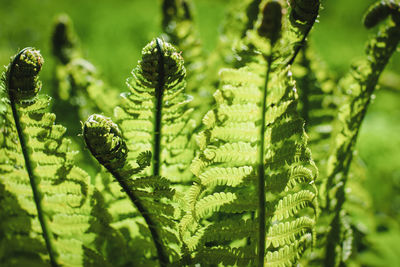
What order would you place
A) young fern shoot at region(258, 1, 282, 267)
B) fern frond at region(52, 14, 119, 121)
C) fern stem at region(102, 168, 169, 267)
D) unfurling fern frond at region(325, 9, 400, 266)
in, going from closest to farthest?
1. young fern shoot at region(258, 1, 282, 267)
2. fern stem at region(102, 168, 169, 267)
3. unfurling fern frond at region(325, 9, 400, 266)
4. fern frond at region(52, 14, 119, 121)

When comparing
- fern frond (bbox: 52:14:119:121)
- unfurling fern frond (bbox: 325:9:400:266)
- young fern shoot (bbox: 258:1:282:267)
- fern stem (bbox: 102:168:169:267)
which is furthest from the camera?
fern frond (bbox: 52:14:119:121)

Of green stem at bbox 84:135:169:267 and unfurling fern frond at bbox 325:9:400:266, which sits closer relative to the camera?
green stem at bbox 84:135:169:267

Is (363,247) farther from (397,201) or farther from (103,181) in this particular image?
(103,181)

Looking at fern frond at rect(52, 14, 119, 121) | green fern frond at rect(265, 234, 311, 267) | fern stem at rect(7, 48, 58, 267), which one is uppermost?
fern frond at rect(52, 14, 119, 121)

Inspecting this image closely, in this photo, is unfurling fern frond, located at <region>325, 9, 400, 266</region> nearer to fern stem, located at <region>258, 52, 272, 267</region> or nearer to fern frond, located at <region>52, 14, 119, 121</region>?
fern stem, located at <region>258, 52, 272, 267</region>

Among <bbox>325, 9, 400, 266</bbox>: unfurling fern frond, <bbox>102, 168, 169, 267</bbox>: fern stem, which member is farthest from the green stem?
<bbox>325, 9, 400, 266</bbox>: unfurling fern frond

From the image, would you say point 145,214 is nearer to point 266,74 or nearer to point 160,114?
point 160,114

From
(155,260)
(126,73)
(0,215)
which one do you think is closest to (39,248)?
(0,215)

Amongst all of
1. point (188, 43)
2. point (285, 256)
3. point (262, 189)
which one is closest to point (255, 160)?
point (262, 189)

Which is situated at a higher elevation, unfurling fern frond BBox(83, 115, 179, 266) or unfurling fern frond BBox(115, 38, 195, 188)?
unfurling fern frond BBox(115, 38, 195, 188)
